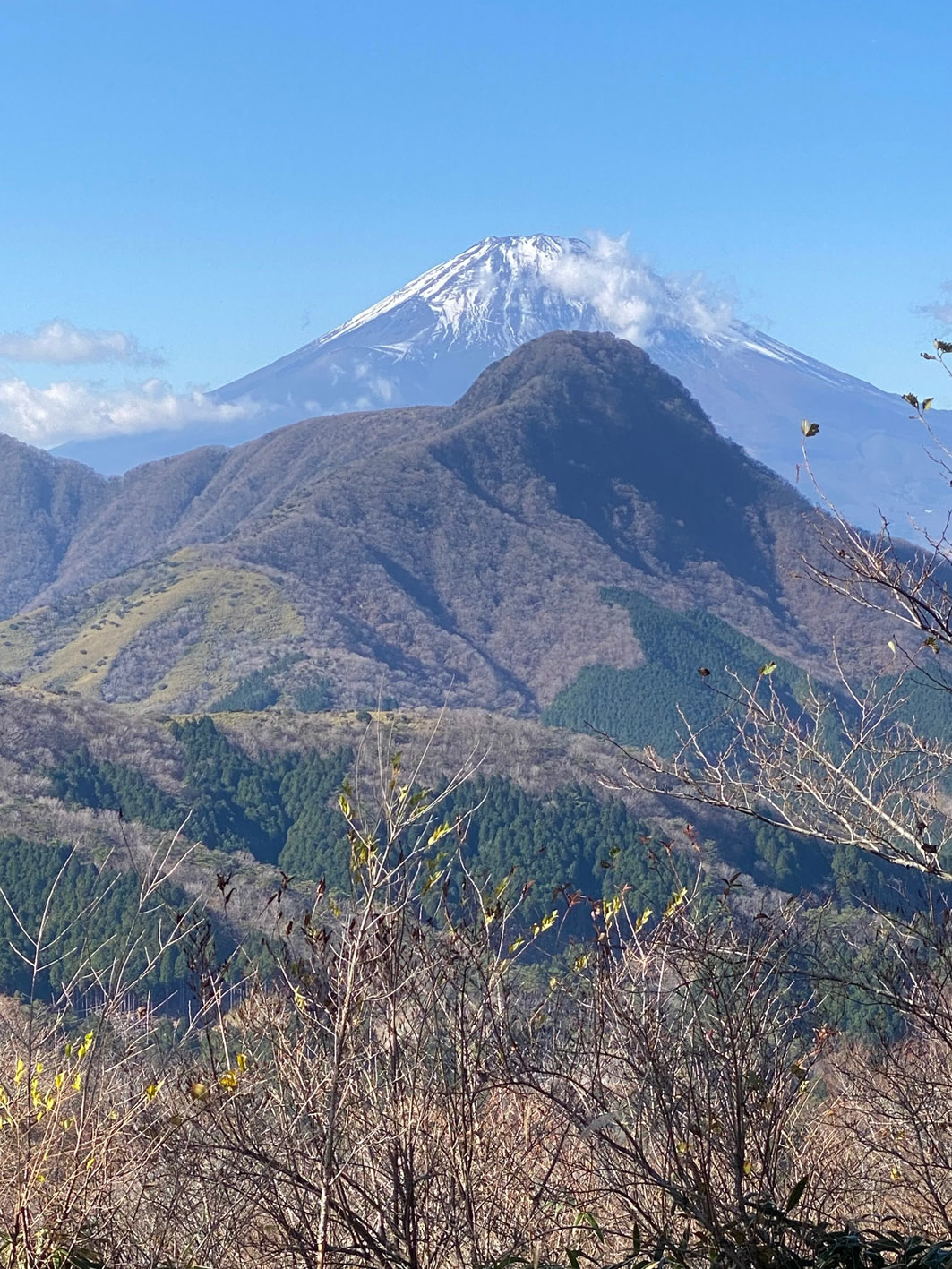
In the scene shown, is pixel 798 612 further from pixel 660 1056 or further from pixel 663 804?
pixel 660 1056

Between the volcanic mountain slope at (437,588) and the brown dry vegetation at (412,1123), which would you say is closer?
the brown dry vegetation at (412,1123)

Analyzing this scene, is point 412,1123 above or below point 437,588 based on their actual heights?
above

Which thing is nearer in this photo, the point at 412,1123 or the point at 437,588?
the point at 412,1123

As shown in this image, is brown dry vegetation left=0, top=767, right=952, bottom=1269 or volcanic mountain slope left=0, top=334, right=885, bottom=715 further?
volcanic mountain slope left=0, top=334, right=885, bottom=715

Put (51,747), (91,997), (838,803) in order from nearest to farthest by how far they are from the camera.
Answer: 1. (838,803)
2. (91,997)
3. (51,747)

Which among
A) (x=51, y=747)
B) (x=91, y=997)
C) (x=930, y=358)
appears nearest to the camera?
(x=930, y=358)

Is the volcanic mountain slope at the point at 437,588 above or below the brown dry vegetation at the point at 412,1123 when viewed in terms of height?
below

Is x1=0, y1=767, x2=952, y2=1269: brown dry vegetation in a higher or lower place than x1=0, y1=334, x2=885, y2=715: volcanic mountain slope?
higher

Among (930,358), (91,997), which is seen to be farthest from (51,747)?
(930,358)
